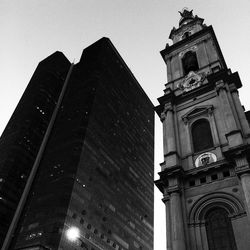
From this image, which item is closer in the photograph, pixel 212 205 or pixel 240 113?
pixel 212 205

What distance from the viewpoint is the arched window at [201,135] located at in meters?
30.7

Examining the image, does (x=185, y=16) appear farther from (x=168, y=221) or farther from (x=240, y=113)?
(x=168, y=221)

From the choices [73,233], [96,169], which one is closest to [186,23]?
[73,233]

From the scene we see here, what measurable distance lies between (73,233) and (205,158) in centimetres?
5732

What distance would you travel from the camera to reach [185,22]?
5100 cm

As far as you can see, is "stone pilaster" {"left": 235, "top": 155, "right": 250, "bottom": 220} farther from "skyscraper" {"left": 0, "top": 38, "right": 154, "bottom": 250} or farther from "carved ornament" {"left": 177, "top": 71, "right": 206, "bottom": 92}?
"skyscraper" {"left": 0, "top": 38, "right": 154, "bottom": 250}

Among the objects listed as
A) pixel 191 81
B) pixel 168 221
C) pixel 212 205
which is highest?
pixel 191 81

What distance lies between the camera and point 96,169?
9856cm

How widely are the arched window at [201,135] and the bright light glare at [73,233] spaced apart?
54165 millimetres

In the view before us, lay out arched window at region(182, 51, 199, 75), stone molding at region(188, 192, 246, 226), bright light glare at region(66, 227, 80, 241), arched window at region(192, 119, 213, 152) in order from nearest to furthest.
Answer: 1. stone molding at region(188, 192, 246, 226)
2. arched window at region(192, 119, 213, 152)
3. arched window at region(182, 51, 199, 75)
4. bright light glare at region(66, 227, 80, 241)

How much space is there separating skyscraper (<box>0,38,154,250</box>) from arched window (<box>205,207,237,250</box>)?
46744 millimetres

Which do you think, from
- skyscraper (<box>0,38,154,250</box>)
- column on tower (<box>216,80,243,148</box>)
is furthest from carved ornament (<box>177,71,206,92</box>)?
skyscraper (<box>0,38,154,250</box>)

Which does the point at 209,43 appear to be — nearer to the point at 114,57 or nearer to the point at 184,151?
the point at 184,151

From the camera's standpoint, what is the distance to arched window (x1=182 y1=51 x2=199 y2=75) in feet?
134
